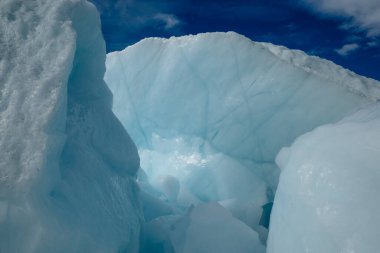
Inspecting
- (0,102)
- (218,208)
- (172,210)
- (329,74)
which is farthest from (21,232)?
(329,74)

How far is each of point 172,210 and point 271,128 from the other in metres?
1.52

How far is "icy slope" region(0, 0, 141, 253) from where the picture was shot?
192 cm

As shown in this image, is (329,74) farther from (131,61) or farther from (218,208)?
(131,61)

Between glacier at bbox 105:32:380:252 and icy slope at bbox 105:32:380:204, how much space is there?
0.01m

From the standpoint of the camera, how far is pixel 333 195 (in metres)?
2.06

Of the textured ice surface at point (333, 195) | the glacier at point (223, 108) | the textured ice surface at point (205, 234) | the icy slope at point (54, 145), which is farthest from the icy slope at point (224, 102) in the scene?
the icy slope at point (54, 145)

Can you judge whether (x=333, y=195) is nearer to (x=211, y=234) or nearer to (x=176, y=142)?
(x=211, y=234)

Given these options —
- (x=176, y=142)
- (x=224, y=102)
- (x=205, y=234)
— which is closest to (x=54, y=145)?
(x=205, y=234)

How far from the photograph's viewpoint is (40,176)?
1.97 metres

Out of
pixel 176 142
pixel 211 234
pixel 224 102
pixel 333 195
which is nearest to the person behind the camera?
pixel 333 195

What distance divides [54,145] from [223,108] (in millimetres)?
2574

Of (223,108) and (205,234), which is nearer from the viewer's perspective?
(205,234)

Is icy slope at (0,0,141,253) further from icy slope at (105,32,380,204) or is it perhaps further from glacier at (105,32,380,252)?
icy slope at (105,32,380,204)

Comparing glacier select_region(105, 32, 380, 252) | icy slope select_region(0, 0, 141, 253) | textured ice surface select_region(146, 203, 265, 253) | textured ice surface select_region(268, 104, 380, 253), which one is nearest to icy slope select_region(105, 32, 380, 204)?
glacier select_region(105, 32, 380, 252)
